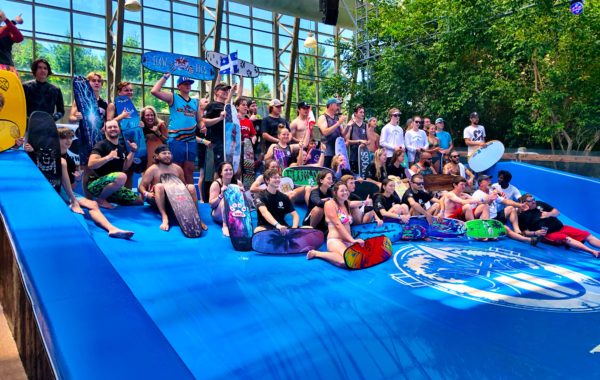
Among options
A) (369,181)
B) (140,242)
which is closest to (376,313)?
(140,242)

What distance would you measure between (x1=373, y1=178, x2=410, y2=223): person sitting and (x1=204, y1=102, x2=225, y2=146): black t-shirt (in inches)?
87.0

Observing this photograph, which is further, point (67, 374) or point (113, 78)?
point (113, 78)

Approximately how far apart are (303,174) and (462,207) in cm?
238

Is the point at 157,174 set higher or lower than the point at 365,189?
higher

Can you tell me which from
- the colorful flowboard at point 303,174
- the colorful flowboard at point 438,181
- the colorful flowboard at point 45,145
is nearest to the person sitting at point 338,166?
the colorful flowboard at point 303,174

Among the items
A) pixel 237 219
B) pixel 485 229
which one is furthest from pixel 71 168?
pixel 485 229

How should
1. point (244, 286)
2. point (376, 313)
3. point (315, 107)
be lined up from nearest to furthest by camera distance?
point (376, 313)
point (244, 286)
point (315, 107)

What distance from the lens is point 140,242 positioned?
16.0 ft

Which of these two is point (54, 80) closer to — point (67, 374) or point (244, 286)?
point (244, 286)

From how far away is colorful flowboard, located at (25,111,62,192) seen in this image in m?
4.91

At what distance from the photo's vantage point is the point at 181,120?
6.37 metres

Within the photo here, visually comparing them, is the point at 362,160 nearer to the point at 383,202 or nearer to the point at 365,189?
the point at 365,189

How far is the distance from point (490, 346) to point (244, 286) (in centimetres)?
191

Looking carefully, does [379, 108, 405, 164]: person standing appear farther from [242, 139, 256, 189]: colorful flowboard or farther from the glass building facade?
the glass building facade
